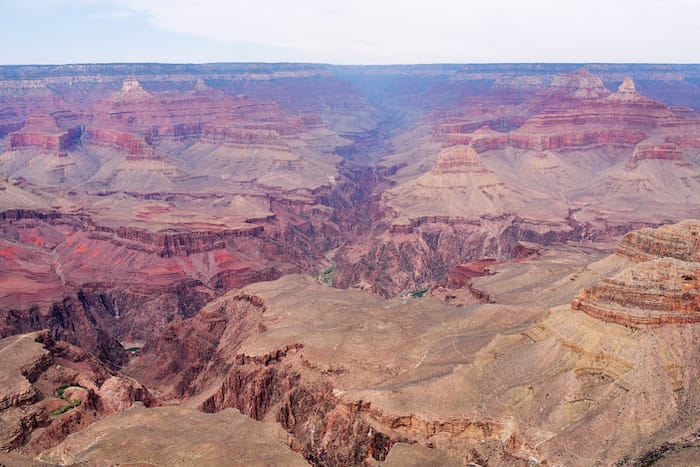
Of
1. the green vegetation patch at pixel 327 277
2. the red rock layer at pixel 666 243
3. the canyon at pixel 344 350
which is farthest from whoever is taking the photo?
the green vegetation patch at pixel 327 277

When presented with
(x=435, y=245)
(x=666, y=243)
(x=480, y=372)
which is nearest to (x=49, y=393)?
(x=480, y=372)

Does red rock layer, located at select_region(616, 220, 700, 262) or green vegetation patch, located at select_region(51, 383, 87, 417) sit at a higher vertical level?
red rock layer, located at select_region(616, 220, 700, 262)

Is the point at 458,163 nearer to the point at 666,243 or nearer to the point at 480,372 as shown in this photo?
the point at 666,243

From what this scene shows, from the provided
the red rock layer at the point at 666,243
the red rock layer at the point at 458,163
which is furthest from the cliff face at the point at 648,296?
the red rock layer at the point at 458,163

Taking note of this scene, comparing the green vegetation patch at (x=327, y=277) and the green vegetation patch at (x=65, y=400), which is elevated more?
the green vegetation patch at (x=65, y=400)

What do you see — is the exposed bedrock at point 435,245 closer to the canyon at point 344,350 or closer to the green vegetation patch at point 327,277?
the canyon at point 344,350

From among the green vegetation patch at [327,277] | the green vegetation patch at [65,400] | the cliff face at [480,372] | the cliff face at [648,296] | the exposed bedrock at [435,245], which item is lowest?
the green vegetation patch at [327,277]

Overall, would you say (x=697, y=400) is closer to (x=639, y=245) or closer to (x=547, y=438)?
(x=547, y=438)

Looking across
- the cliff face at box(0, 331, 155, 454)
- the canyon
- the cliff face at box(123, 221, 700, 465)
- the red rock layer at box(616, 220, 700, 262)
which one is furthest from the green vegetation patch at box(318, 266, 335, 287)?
the red rock layer at box(616, 220, 700, 262)

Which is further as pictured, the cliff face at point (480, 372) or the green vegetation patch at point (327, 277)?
the green vegetation patch at point (327, 277)

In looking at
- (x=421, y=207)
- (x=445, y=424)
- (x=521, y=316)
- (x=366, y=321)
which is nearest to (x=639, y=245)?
(x=521, y=316)

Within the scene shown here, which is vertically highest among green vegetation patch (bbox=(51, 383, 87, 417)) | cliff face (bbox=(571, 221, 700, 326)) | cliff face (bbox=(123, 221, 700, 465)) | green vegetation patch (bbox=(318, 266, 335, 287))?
cliff face (bbox=(571, 221, 700, 326))

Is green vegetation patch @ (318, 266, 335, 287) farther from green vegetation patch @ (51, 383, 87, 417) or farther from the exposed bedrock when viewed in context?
green vegetation patch @ (51, 383, 87, 417)
